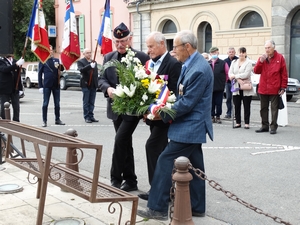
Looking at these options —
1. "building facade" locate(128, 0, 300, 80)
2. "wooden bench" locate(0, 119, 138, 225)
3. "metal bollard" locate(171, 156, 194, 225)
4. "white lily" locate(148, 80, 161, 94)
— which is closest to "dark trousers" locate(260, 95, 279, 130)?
"white lily" locate(148, 80, 161, 94)

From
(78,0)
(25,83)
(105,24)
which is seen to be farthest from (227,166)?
(78,0)

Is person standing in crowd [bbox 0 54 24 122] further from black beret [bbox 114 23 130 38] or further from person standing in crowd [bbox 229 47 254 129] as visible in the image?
person standing in crowd [bbox 229 47 254 129]

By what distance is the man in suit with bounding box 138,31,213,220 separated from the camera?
451 cm

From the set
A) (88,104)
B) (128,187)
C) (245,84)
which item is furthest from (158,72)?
(88,104)

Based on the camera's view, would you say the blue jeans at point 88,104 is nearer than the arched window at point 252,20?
Yes

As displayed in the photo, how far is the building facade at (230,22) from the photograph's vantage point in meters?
22.0

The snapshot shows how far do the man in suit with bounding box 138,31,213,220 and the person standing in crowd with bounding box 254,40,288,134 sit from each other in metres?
5.83

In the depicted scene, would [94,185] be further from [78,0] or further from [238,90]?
[78,0]

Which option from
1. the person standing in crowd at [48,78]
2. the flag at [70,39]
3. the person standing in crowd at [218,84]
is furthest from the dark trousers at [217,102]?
the person standing in crowd at [48,78]

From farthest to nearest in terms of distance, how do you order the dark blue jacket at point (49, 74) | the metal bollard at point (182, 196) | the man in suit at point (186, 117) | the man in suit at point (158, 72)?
1. the dark blue jacket at point (49, 74)
2. the man in suit at point (158, 72)
3. the man in suit at point (186, 117)
4. the metal bollard at point (182, 196)

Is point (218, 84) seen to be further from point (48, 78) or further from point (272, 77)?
point (48, 78)

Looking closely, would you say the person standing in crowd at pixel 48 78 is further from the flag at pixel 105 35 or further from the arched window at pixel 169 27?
the arched window at pixel 169 27

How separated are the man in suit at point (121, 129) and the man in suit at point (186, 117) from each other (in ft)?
3.20

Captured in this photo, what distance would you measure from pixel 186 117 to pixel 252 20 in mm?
20508
